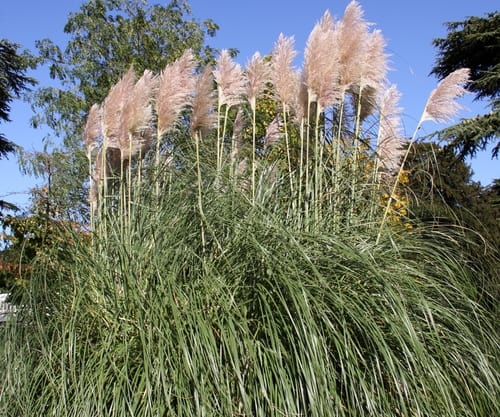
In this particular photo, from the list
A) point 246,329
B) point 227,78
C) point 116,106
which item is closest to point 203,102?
point 227,78

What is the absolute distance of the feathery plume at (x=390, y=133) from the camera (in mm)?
3932

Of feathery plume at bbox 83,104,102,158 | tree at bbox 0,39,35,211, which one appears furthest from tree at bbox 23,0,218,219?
feathery plume at bbox 83,104,102,158

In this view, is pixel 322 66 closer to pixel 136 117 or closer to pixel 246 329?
pixel 136 117

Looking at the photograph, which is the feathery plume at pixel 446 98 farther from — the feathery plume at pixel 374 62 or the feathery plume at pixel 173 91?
the feathery plume at pixel 173 91

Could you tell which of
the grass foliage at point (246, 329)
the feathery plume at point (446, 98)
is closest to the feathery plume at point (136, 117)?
the grass foliage at point (246, 329)

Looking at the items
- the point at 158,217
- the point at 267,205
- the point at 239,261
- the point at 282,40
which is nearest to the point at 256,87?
the point at 282,40

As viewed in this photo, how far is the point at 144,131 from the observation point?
411cm

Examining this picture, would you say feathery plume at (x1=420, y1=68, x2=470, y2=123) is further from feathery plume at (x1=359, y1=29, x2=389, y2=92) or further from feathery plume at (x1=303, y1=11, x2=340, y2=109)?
feathery plume at (x1=303, y1=11, x2=340, y2=109)

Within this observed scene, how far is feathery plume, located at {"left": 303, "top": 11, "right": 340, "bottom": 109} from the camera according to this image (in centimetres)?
358

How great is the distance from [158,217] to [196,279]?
0.55m

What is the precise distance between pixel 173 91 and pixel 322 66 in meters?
0.87

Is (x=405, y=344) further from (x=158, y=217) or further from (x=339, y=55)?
(x=339, y=55)

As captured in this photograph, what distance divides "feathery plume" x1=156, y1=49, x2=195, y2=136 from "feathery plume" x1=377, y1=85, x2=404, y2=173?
4.04ft

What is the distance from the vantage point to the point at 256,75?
403 cm
